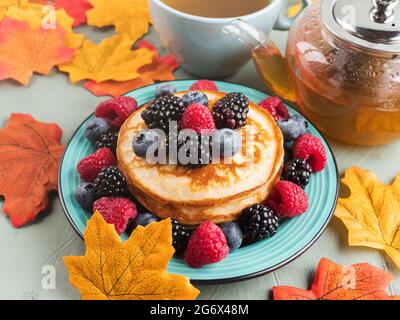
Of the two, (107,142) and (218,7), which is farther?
(218,7)

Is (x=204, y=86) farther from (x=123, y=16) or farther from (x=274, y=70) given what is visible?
(x=123, y=16)

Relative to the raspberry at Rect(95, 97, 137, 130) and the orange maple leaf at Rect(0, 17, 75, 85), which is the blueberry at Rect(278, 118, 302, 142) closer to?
the raspberry at Rect(95, 97, 137, 130)

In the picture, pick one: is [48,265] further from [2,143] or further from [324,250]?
[324,250]

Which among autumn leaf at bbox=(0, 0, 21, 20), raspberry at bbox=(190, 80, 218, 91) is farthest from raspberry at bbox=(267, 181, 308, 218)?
autumn leaf at bbox=(0, 0, 21, 20)

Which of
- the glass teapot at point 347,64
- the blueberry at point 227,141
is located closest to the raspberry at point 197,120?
the blueberry at point 227,141

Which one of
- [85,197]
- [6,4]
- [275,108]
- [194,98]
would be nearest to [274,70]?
[275,108]
